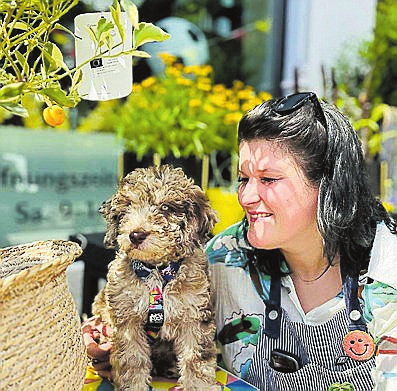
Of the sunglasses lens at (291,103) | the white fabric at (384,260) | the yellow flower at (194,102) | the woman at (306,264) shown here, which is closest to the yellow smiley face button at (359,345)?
the woman at (306,264)

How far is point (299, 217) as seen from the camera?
105 cm

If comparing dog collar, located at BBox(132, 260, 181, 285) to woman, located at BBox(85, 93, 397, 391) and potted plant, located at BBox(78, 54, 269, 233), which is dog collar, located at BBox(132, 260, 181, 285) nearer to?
woman, located at BBox(85, 93, 397, 391)

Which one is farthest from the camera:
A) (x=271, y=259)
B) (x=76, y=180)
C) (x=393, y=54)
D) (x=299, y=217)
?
(x=393, y=54)

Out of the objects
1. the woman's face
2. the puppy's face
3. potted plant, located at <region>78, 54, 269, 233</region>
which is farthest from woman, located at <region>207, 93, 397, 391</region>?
potted plant, located at <region>78, 54, 269, 233</region>

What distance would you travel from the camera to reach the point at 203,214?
0.97 meters

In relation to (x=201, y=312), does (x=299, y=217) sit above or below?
above

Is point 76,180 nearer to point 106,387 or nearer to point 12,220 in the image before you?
point 12,220

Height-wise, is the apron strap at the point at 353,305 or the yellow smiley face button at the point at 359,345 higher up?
the apron strap at the point at 353,305

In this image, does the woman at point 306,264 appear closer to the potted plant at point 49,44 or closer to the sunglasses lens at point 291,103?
the sunglasses lens at point 291,103

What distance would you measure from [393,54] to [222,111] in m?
1.34

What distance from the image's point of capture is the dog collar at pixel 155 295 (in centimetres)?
91

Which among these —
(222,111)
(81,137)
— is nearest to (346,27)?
(222,111)

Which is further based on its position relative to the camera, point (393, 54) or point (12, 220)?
point (393, 54)

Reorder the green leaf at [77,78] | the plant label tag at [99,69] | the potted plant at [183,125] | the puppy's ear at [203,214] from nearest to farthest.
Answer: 1. the green leaf at [77,78]
2. the plant label tag at [99,69]
3. the puppy's ear at [203,214]
4. the potted plant at [183,125]
